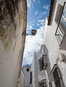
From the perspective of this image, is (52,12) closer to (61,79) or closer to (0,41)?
(61,79)

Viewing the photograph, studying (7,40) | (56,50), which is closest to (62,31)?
(56,50)

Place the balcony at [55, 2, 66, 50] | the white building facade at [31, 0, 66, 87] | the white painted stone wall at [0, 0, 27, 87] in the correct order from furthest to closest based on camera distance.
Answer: the white building facade at [31, 0, 66, 87] < the balcony at [55, 2, 66, 50] < the white painted stone wall at [0, 0, 27, 87]

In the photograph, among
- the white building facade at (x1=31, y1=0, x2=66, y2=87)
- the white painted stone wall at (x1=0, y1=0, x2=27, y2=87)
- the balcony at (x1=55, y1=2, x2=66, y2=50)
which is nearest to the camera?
the white painted stone wall at (x1=0, y1=0, x2=27, y2=87)

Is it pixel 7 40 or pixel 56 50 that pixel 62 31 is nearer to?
pixel 56 50

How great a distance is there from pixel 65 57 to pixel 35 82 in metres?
6.38

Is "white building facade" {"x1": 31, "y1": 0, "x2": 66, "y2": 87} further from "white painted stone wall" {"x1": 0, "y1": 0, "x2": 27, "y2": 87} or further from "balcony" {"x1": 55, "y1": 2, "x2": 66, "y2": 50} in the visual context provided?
"white painted stone wall" {"x1": 0, "y1": 0, "x2": 27, "y2": 87}

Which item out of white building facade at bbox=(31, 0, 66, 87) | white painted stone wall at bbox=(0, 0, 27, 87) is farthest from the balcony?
white painted stone wall at bbox=(0, 0, 27, 87)

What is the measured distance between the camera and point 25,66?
1802 centimetres

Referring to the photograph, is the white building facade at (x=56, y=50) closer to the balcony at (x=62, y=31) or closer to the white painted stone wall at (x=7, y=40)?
the balcony at (x=62, y=31)

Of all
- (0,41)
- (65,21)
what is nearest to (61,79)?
(65,21)

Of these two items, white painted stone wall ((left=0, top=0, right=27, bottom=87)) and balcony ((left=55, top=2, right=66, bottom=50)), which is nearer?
white painted stone wall ((left=0, top=0, right=27, bottom=87))

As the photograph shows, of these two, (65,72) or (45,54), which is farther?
(45,54)

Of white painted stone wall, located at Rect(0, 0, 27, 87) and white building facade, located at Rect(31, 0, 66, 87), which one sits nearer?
white painted stone wall, located at Rect(0, 0, 27, 87)

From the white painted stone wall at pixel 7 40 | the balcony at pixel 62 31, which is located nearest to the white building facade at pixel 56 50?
the balcony at pixel 62 31
